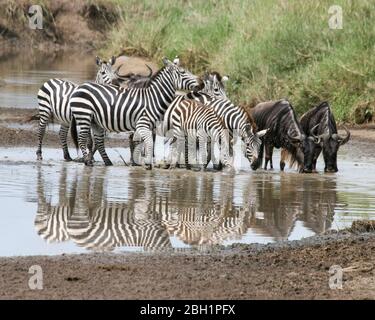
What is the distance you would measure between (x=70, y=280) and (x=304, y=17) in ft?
52.2

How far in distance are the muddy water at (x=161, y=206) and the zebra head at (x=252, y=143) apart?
21 centimetres

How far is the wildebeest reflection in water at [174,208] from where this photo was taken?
1138 cm

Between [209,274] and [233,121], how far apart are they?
9.03 metres

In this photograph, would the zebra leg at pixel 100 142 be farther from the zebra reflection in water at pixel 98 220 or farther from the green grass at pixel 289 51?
the green grass at pixel 289 51

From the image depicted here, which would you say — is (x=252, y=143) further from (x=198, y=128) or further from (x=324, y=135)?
(x=324, y=135)

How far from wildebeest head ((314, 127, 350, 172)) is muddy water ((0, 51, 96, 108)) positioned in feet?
31.5

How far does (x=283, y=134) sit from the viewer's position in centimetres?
1820

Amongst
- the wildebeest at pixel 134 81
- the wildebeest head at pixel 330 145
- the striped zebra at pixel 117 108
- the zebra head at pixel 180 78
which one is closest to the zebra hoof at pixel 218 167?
the striped zebra at pixel 117 108

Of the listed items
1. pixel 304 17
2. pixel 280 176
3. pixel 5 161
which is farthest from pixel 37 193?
pixel 304 17

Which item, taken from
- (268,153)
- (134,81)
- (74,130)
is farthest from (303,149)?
(134,81)

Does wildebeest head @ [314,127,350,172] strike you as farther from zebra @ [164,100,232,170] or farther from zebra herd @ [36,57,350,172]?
zebra @ [164,100,232,170]

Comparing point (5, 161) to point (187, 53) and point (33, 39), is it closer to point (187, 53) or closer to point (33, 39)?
point (187, 53)

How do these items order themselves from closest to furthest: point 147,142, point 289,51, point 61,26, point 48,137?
point 147,142, point 48,137, point 289,51, point 61,26

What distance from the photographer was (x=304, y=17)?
24.1 metres
